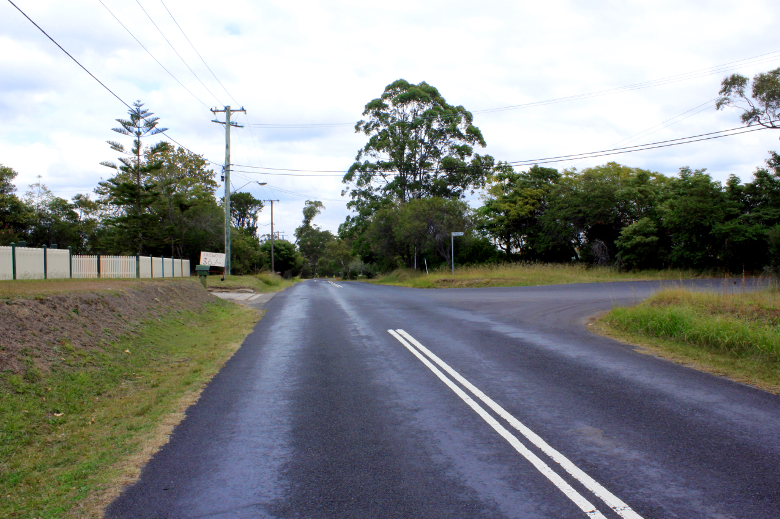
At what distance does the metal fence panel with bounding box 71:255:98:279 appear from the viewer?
20.2 m

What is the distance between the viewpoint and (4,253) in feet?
51.2

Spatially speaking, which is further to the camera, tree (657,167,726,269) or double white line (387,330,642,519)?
tree (657,167,726,269)

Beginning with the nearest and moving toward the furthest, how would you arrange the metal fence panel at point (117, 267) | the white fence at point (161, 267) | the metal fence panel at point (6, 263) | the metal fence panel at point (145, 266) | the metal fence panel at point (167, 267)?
the metal fence panel at point (6, 263) → the metal fence panel at point (117, 267) → the metal fence panel at point (145, 266) → the white fence at point (161, 267) → the metal fence panel at point (167, 267)

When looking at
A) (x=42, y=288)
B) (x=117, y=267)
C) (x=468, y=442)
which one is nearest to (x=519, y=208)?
(x=117, y=267)

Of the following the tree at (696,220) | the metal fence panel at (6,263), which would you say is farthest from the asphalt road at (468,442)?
the tree at (696,220)

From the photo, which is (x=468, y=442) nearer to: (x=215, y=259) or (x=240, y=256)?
(x=215, y=259)

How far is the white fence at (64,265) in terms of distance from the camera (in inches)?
628

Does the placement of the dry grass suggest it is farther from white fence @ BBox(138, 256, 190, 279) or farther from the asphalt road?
white fence @ BBox(138, 256, 190, 279)

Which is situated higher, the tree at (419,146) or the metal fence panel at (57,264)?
the tree at (419,146)

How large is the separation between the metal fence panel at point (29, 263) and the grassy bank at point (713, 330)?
55.3 feet

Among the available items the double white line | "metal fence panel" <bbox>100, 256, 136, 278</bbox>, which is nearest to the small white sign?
"metal fence panel" <bbox>100, 256, 136, 278</bbox>

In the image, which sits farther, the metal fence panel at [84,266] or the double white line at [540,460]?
the metal fence panel at [84,266]

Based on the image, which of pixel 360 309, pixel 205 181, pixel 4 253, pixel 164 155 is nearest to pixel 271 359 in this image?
pixel 360 309

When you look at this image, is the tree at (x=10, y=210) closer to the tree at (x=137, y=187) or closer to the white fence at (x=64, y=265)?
the tree at (x=137, y=187)
